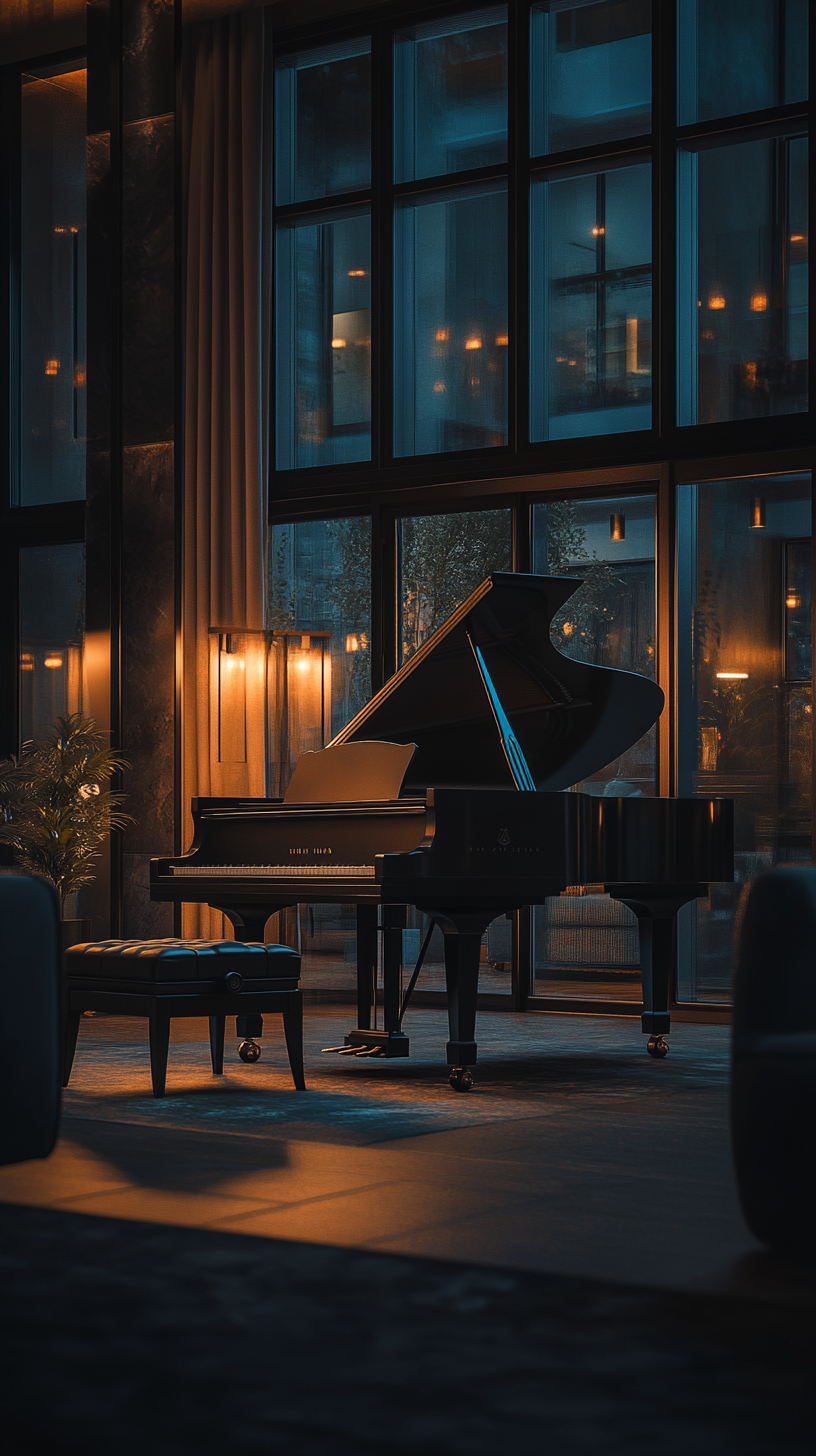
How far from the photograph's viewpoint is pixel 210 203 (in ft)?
29.2

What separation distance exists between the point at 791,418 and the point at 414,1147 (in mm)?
4466

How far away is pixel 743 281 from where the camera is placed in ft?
24.8

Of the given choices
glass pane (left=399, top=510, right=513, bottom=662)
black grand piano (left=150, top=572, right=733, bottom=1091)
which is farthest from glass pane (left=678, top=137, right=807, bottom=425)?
black grand piano (left=150, top=572, right=733, bottom=1091)

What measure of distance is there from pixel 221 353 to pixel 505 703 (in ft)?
12.1

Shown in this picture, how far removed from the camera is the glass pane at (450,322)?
27.3ft

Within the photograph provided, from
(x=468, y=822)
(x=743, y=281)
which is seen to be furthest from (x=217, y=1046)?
(x=743, y=281)

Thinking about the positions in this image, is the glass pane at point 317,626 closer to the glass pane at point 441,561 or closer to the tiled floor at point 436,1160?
the glass pane at point 441,561

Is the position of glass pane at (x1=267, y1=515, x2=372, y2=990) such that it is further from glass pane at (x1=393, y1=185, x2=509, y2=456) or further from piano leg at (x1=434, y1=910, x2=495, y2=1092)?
piano leg at (x1=434, y1=910, x2=495, y2=1092)

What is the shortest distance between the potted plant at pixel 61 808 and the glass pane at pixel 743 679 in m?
2.87

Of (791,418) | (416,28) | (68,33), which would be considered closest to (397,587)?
(791,418)

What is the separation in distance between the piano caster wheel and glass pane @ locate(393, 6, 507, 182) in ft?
16.7

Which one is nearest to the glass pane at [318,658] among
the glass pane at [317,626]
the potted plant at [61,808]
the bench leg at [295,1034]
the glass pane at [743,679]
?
the glass pane at [317,626]

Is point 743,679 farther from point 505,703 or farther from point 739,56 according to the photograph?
point 739,56

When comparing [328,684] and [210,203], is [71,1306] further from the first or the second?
[210,203]
